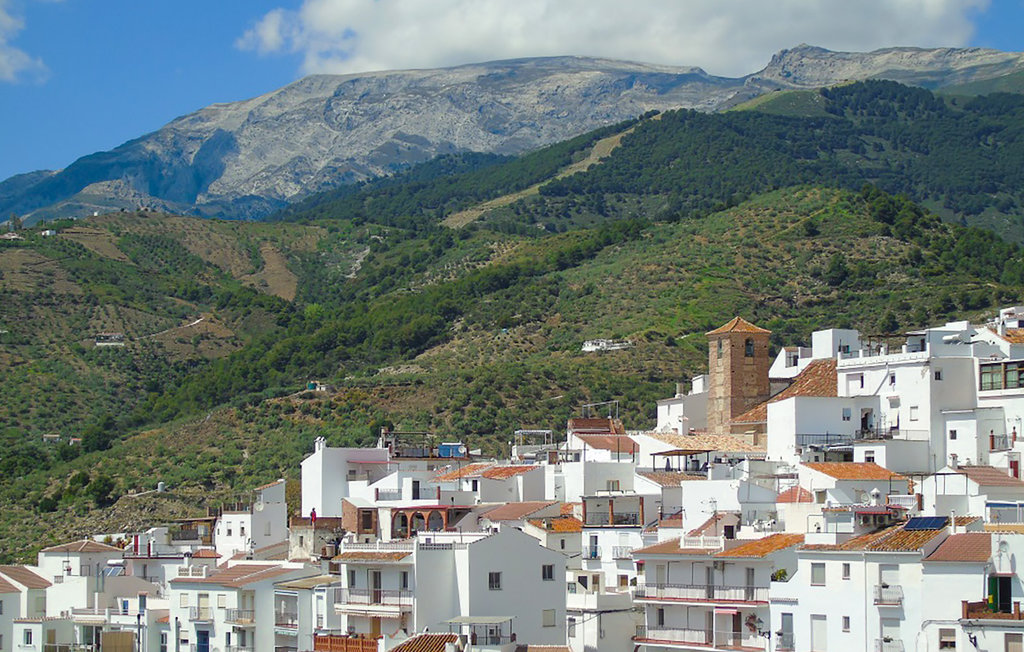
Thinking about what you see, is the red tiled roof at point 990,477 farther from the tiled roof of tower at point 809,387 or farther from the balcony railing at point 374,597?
the balcony railing at point 374,597

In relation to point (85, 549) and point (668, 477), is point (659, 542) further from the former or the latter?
point (85, 549)

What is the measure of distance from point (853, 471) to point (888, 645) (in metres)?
16.7

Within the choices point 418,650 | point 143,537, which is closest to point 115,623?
point 143,537

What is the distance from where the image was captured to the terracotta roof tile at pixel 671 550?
1823 inches

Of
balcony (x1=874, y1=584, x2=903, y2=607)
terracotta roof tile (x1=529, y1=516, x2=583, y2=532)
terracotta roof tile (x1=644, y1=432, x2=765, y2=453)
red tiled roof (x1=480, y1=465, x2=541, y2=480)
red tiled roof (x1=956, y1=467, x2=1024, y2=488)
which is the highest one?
terracotta roof tile (x1=644, y1=432, x2=765, y2=453)

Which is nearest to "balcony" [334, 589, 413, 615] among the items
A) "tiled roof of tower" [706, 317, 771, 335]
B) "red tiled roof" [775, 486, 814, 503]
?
"red tiled roof" [775, 486, 814, 503]

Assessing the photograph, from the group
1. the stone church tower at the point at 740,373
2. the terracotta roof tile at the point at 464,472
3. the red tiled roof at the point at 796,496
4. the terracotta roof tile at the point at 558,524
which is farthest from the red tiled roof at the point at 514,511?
the stone church tower at the point at 740,373

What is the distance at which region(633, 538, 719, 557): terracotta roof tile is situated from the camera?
46312 mm

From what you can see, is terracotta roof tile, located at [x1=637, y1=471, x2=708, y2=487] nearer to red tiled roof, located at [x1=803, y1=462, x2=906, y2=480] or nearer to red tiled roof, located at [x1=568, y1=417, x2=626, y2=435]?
red tiled roof, located at [x1=803, y1=462, x2=906, y2=480]

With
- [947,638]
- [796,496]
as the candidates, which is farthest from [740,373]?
[947,638]

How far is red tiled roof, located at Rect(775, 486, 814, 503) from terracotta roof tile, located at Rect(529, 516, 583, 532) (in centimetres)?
734

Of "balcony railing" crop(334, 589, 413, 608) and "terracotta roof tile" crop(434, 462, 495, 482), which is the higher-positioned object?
"terracotta roof tile" crop(434, 462, 495, 482)

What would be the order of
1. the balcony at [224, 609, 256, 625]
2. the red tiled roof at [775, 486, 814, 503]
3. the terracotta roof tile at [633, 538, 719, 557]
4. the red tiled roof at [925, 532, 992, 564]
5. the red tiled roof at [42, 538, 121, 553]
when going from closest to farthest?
1. the red tiled roof at [925, 532, 992, 564]
2. the terracotta roof tile at [633, 538, 719, 557]
3. the red tiled roof at [775, 486, 814, 503]
4. the balcony at [224, 609, 256, 625]
5. the red tiled roof at [42, 538, 121, 553]

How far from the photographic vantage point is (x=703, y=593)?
4578 centimetres
